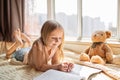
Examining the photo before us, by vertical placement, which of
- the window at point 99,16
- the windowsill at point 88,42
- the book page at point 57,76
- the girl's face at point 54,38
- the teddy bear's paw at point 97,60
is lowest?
the teddy bear's paw at point 97,60

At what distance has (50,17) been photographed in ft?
8.55

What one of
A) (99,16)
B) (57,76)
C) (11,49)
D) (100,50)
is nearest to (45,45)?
(57,76)

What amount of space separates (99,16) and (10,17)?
1.15 meters

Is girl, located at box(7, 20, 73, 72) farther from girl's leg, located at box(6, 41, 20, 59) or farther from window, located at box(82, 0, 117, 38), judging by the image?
window, located at box(82, 0, 117, 38)

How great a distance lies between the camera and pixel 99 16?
2.29m

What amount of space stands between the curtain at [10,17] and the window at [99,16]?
2.72ft

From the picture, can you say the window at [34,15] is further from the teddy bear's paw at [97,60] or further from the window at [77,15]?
the teddy bear's paw at [97,60]

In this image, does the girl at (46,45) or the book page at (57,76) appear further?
the girl at (46,45)

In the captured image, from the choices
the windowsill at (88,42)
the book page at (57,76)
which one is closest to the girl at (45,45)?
the book page at (57,76)

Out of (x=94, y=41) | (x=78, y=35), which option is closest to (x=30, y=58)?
(x=94, y=41)

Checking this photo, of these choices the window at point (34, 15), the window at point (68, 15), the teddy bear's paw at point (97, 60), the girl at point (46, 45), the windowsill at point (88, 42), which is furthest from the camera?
the window at point (34, 15)

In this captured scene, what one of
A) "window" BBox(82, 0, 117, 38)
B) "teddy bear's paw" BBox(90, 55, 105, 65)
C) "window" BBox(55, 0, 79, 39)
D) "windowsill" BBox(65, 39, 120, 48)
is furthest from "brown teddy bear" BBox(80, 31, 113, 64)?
"window" BBox(55, 0, 79, 39)

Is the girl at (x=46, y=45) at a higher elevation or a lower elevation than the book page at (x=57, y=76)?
higher

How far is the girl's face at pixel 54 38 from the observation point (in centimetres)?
138
